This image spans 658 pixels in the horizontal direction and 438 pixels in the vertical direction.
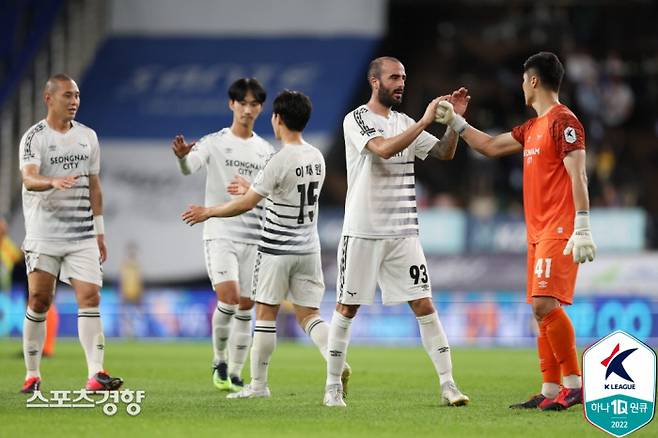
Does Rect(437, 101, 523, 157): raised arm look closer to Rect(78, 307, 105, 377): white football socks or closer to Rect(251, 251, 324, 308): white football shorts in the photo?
Rect(251, 251, 324, 308): white football shorts

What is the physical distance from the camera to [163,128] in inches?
1162

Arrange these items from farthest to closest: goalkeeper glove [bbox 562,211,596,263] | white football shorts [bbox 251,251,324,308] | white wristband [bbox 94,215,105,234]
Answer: white wristband [bbox 94,215,105,234]
white football shorts [bbox 251,251,324,308]
goalkeeper glove [bbox 562,211,596,263]

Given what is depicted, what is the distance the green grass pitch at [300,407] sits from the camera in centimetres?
834

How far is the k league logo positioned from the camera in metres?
7.94

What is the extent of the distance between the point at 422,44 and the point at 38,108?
9011mm

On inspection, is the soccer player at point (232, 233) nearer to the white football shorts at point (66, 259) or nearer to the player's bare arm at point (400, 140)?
the white football shorts at point (66, 259)

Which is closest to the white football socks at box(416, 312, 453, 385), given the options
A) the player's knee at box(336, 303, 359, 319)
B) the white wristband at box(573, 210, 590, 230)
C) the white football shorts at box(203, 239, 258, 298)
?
the player's knee at box(336, 303, 359, 319)

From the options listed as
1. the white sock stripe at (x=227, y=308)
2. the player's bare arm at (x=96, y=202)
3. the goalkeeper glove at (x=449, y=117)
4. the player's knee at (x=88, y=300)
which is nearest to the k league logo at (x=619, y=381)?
the goalkeeper glove at (x=449, y=117)

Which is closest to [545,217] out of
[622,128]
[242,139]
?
[242,139]

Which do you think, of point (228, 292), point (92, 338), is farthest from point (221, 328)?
point (92, 338)

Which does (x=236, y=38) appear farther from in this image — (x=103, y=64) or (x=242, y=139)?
(x=242, y=139)

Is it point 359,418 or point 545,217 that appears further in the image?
point 545,217

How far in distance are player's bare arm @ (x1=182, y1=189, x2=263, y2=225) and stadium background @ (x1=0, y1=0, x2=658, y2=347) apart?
1339 centimetres

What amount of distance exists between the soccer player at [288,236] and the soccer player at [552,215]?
1233 millimetres
